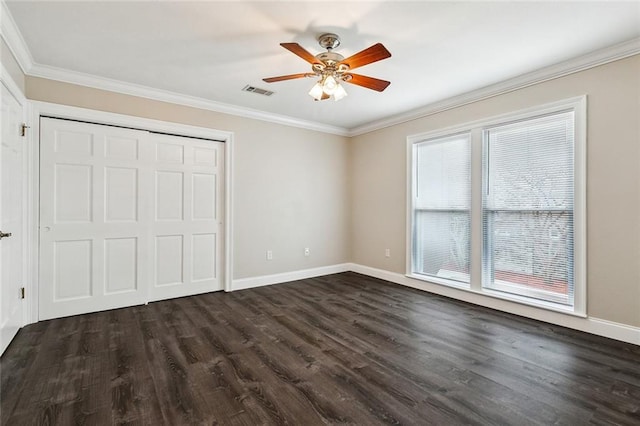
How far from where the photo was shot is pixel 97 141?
3479 millimetres

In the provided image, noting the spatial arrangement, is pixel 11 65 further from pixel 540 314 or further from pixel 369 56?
pixel 540 314

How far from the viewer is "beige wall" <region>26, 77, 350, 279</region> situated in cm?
427

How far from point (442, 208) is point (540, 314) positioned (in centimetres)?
170

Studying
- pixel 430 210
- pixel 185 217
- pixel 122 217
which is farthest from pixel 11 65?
pixel 430 210

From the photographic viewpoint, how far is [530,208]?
337 centimetres

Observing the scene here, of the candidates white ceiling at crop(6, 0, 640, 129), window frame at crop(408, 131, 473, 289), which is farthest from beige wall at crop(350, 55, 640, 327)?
window frame at crop(408, 131, 473, 289)

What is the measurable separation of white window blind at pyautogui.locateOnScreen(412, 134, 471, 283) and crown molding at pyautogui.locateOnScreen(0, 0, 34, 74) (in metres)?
4.53

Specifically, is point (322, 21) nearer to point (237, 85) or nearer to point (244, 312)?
point (237, 85)

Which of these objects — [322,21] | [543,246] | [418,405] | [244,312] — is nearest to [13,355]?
[244,312]

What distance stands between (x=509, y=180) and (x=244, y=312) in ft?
11.3

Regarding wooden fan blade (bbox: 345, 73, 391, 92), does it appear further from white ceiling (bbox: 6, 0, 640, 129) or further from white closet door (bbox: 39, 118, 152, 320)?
white closet door (bbox: 39, 118, 152, 320)

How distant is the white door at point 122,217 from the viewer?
327 cm

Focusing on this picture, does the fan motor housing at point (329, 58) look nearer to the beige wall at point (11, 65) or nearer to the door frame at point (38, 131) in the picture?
the door frame at point (38, 131)

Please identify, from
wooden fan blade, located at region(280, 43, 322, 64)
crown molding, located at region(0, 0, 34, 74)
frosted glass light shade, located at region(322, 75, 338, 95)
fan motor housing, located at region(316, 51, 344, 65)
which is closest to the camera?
wooden fan blade, located at region(280, 43, 322, 64)
